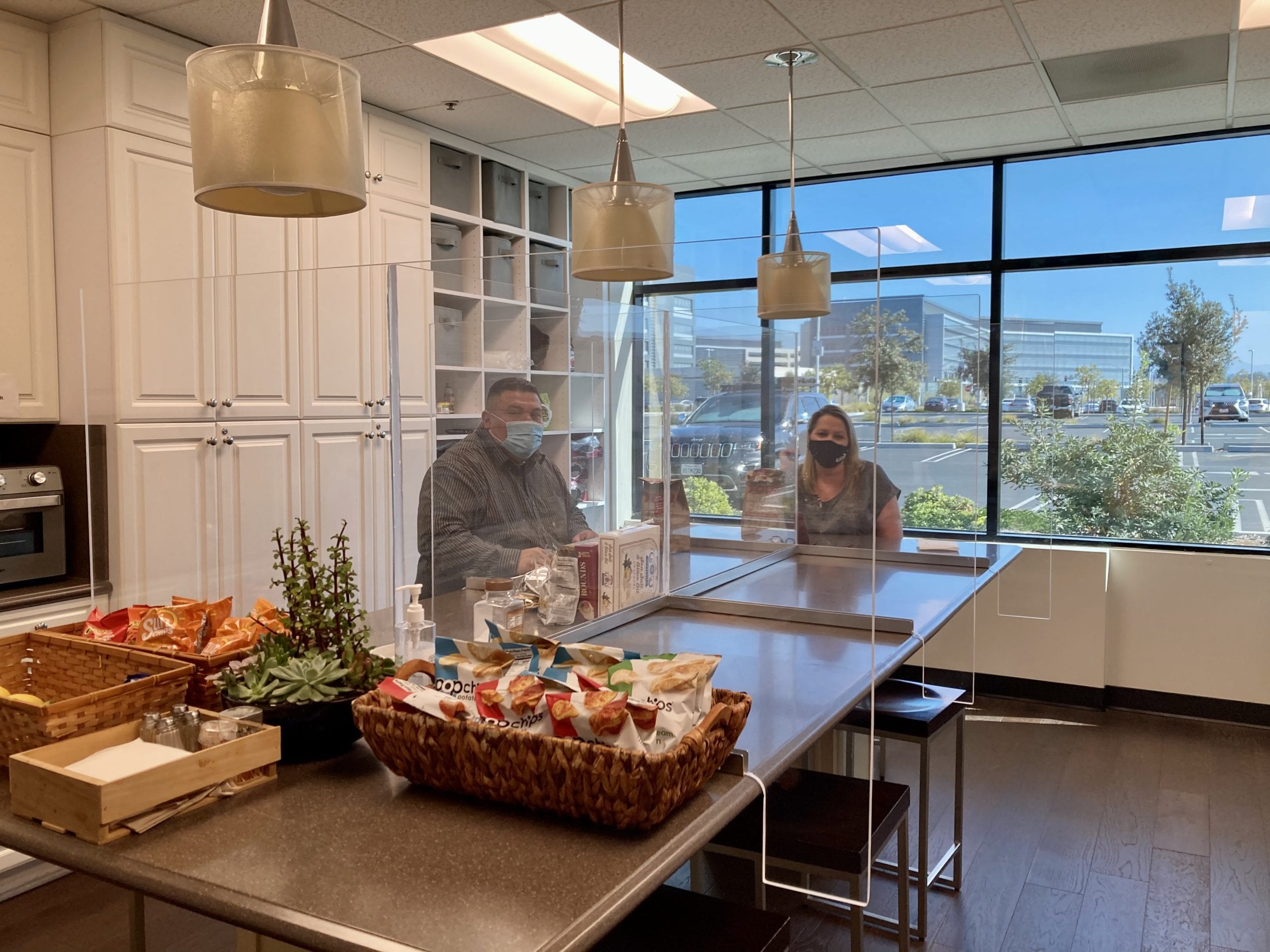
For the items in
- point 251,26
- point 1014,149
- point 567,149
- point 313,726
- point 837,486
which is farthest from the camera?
point 1014,149

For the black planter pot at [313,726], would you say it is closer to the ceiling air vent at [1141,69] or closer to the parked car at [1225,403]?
the ceiling air vent at [1141,69]

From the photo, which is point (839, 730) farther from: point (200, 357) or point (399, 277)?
point (200, 357)

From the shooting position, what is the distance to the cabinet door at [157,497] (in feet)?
8.50

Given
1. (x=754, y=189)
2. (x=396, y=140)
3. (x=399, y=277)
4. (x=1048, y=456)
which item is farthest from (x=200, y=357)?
(x=1048, y=456)

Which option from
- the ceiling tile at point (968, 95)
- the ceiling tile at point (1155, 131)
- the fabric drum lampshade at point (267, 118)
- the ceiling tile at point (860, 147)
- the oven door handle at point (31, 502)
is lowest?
the oven door handle at point (31, 502)

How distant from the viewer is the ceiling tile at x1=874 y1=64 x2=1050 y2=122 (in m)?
3.51

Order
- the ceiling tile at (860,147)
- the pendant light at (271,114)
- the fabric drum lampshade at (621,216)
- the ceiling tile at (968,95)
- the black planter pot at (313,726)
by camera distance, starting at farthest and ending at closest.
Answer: the ceiling tile at (860,147), the ceiling tile at (968,95), the fabric drum lampshade at (621,216), the black planter pot at (313,726), the pendant light at (271,114)

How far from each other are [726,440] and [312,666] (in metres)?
1.10

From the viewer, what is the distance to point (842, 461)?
6.63ft

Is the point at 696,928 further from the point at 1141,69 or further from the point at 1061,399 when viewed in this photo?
the point at 1061,399

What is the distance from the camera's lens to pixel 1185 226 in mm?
4387

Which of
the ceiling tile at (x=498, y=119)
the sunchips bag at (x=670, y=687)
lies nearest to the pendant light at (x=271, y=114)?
the sunchips bag at (x=670, y=687)

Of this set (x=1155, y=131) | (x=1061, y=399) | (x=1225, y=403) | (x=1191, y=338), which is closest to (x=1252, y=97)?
(x=1155, y=131)

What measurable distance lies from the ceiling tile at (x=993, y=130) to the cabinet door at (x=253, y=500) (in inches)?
113
